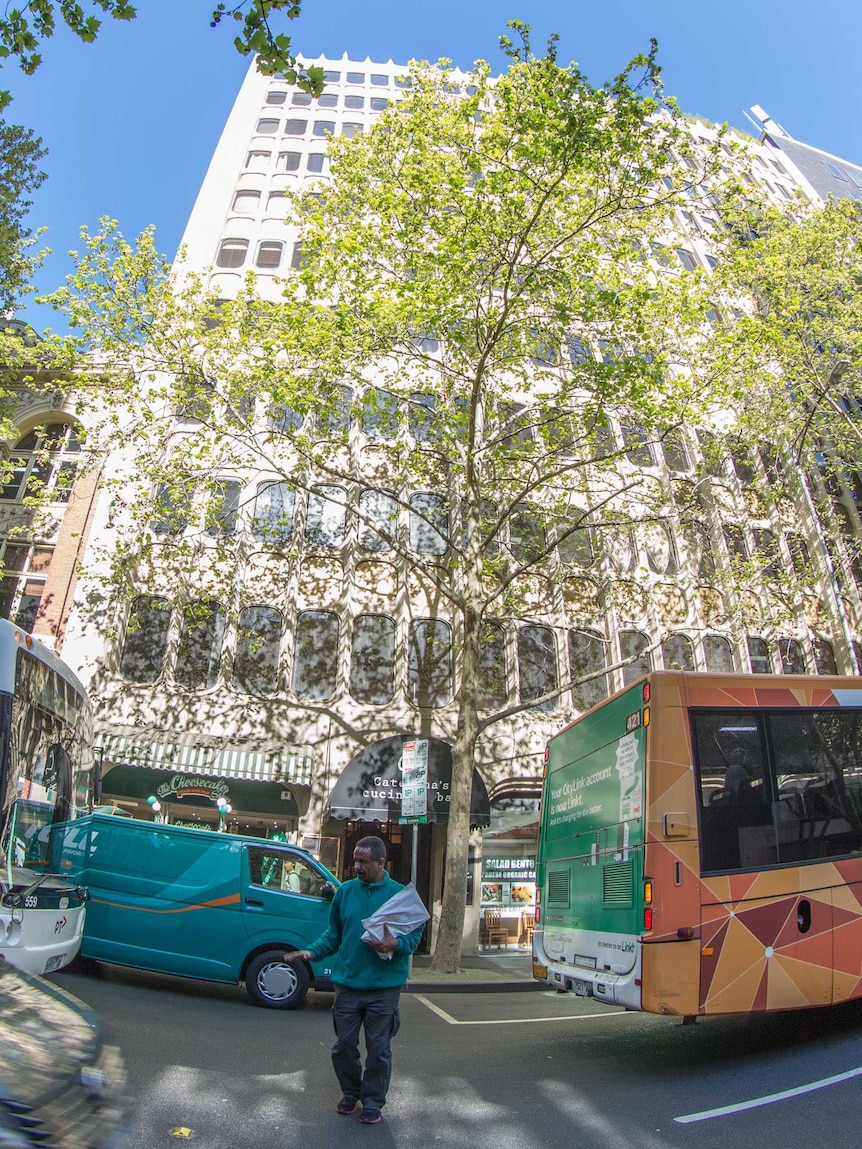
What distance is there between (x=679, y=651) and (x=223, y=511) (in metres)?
13.0

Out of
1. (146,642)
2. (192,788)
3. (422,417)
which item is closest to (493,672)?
(422,417)

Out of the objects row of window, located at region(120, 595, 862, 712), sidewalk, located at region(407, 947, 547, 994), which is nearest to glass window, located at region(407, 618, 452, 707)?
row of window, located at region(120, 595, 862, 712)

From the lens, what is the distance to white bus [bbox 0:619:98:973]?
610 centimetres

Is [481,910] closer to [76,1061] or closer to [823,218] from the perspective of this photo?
[76,1061]

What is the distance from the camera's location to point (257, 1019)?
7398 mm

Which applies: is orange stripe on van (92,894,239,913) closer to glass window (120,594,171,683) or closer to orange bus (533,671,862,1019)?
orange bus (533,671,862,1019)

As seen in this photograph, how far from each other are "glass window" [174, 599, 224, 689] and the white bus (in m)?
10.0

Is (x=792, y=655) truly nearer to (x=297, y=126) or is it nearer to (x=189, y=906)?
(x=189, y=906)

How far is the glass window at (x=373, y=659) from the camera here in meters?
18.3

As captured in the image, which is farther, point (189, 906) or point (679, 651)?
point (679, 651)

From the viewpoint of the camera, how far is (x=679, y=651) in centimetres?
2089

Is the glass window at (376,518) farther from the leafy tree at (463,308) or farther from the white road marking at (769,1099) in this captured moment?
the white road marking at (769,1099)

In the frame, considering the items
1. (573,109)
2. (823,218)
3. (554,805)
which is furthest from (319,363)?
(823,218)

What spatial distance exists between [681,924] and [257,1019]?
173 inches
